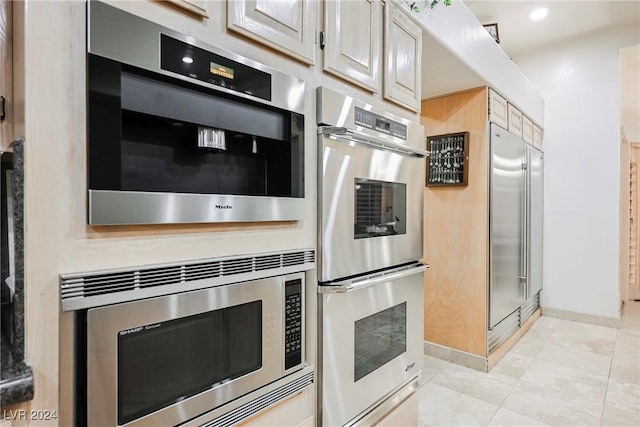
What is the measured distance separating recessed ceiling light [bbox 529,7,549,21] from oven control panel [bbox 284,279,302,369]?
373cm

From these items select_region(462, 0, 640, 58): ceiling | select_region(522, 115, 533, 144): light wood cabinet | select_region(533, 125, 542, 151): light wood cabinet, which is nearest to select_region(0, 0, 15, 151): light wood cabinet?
select_region(462, 0, 640, 58): ceiling

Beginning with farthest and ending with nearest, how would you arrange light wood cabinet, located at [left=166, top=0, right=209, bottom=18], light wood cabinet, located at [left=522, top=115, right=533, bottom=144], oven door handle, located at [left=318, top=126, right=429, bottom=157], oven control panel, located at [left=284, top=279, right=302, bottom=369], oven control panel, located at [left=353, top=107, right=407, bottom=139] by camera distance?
light wood cabinet, located at [left=522, top=115, right=533, bottom=144]
oven control panel, located at [left=353, top=107, right=407, bottom=139]
oven door handle, located at [left=318, top=126, right=429, bottom=157]
oven control panel, located at [left=284, top=279, right=302, bottom=369]
light wood cabinet, located at [left=166, top=0, right=209, bottom=18]

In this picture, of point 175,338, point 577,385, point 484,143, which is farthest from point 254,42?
point 577,385

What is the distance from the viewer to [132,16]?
778mm

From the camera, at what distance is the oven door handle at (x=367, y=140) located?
1240mm

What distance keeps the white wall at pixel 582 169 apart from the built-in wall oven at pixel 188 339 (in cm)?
390

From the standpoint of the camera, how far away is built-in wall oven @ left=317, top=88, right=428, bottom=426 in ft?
4.17

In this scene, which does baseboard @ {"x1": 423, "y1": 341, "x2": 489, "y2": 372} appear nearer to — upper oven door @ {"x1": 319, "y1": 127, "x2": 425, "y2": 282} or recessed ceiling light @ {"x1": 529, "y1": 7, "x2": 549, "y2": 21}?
upper oven door @ {"x1": 319, "y1": 127, "x2": 425, "y2": 282}

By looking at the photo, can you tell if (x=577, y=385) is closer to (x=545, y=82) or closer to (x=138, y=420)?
(x=138, y=420)

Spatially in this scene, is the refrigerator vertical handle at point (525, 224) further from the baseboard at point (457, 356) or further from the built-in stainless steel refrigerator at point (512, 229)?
the baseboard at point (457, 356)

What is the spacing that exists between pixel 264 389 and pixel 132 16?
105 cm

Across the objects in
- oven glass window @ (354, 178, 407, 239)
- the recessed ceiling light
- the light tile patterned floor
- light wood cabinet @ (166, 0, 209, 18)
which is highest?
the recessed ceiling light

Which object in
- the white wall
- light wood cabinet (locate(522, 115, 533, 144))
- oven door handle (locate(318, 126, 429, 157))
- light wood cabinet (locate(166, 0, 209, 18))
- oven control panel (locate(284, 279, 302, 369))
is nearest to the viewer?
light wood cabinet (locate(166, 0, 209, 18))

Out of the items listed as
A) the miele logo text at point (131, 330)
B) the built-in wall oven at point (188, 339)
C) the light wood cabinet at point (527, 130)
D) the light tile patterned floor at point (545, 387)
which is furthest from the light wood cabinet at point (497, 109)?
the miele logo text at point (131, 330)
